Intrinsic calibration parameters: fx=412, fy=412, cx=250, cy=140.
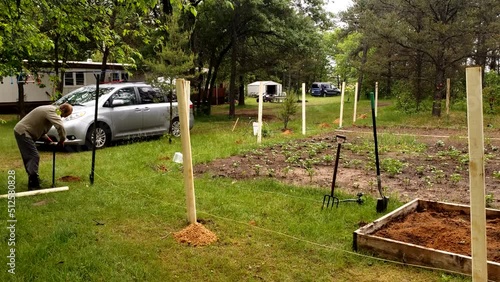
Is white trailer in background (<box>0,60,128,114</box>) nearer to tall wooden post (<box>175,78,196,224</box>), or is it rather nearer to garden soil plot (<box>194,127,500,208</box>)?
garden soil plot (<box>194,127,500,208</box>)

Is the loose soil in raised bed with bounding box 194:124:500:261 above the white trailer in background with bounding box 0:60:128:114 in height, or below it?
below

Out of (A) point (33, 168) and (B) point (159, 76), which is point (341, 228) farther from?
(B) point (159, 76)

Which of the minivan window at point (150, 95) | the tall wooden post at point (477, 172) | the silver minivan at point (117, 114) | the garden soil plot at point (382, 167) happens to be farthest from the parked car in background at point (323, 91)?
the tall wooden post at point (477, 172)

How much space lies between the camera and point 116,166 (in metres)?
7.99

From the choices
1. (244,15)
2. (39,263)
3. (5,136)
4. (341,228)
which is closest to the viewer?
(39,263)

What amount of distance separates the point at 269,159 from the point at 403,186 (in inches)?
121

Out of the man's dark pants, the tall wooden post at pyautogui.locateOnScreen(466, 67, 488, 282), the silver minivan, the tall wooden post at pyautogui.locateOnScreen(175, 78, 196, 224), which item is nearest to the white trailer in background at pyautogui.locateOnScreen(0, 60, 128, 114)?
the silver minivan

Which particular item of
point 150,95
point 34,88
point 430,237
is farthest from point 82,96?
point 34,88

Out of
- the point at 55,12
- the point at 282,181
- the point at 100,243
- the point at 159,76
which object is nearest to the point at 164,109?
the point at 159,76

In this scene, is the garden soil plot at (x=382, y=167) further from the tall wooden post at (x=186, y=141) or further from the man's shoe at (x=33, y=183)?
the man's shoe at (x=33, y=183)

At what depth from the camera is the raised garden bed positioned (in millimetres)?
3486

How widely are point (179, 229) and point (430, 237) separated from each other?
8.68ft

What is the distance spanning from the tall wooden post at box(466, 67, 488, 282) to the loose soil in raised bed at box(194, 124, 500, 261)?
118cm

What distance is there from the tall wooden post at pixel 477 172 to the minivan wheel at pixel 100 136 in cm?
924
